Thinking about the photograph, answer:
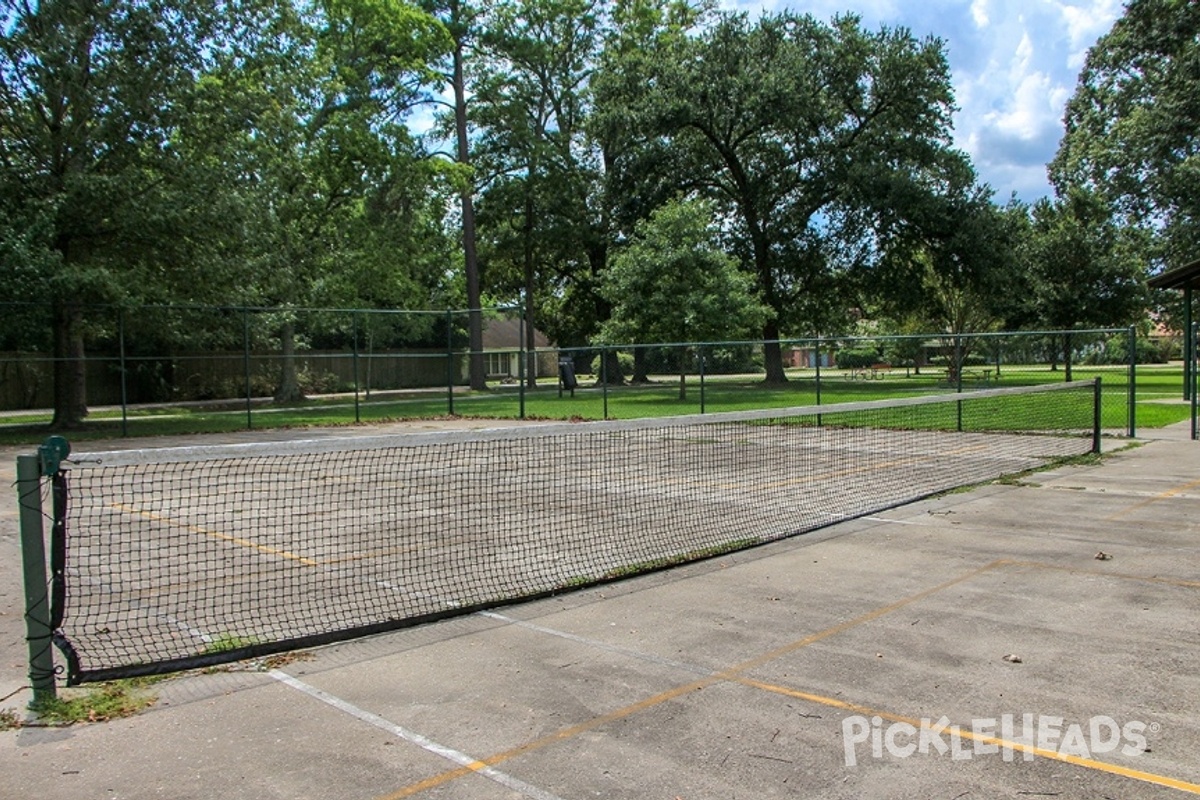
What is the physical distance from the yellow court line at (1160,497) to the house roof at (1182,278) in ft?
23.6

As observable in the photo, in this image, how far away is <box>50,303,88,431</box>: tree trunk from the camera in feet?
68.6

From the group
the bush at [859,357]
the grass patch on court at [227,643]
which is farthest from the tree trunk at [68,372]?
the bush at [859,357]

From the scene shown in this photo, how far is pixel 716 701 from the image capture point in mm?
4160

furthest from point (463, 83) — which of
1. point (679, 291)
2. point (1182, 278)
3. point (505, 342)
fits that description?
point (1182, 278)

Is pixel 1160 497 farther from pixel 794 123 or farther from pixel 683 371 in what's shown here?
pixel 794 123

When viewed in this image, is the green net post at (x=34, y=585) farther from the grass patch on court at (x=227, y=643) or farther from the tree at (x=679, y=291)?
the tree at (x=679, y=291)

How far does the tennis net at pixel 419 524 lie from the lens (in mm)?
5340

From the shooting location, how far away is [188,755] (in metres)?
3.64

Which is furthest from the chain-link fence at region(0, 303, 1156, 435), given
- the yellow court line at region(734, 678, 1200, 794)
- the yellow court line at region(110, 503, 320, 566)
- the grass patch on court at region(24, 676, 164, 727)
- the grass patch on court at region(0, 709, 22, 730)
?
the grass patch on court at region(0, 709, 22, 730)

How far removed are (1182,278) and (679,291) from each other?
15379 millimetres

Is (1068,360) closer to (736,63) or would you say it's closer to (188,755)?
(188,755)

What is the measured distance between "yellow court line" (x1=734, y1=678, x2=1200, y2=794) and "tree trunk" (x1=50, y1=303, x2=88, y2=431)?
21.4m

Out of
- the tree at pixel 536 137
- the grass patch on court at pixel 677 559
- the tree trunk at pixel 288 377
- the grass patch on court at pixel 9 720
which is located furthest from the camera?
the tree at pixel 536 137

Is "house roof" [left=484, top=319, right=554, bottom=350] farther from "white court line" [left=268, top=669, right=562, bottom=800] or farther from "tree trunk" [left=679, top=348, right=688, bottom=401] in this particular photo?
"white court line" [left=268, top=669, right=562, bottom=800]
